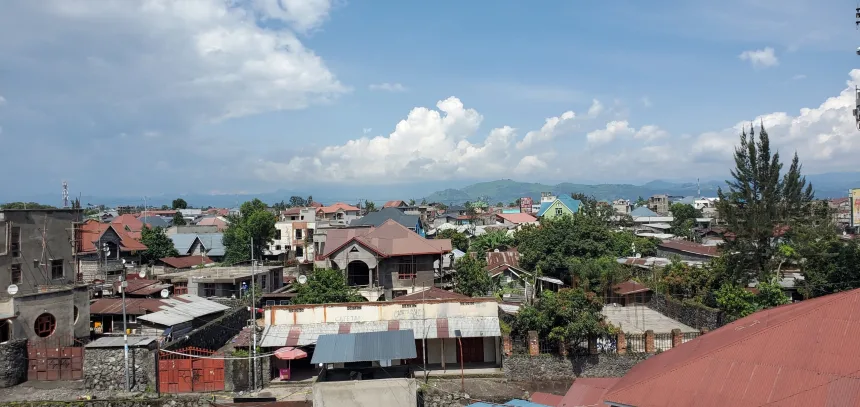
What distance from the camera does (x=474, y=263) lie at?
3447 cm

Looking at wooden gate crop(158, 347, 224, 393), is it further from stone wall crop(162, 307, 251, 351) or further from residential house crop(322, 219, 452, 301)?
residential house crop(322, 219, 452, 301)

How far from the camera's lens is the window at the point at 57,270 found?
77.3 ft

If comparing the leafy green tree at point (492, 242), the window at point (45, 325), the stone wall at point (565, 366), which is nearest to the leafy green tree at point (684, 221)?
the leafy green tree at point (492, 242)

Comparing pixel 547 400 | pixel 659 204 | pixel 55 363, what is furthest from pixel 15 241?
pixel 659 204

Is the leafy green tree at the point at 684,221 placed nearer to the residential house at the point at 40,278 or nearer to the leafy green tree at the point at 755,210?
the leafy green tree at the point at 755,210

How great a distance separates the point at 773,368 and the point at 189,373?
16516 mm

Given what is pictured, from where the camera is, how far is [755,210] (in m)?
30.0

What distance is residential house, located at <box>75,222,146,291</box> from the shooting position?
1468 inches

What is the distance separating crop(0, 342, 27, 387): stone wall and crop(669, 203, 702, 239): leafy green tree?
6587 centimetres

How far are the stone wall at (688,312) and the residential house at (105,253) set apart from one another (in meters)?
31.1

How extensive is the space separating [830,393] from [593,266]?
29144 mm

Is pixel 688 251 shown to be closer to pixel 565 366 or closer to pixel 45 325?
pixel 565 366

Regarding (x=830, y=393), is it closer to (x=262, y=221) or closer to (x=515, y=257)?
(x=515, y=257)

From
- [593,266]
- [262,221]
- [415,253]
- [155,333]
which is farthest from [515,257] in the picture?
[155,333]
